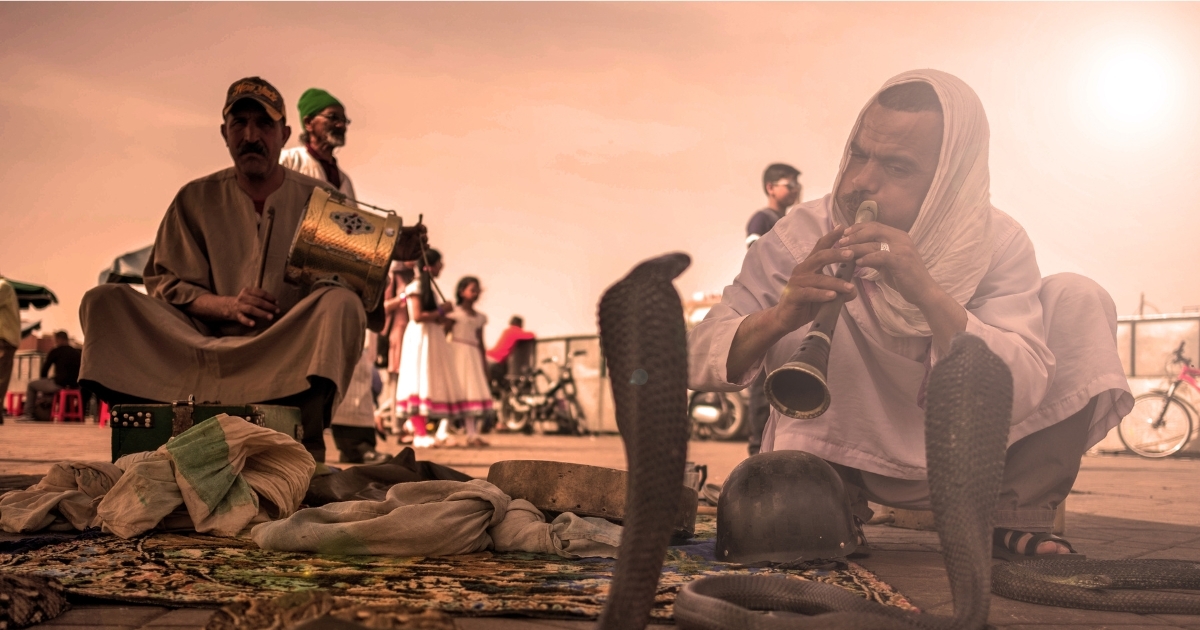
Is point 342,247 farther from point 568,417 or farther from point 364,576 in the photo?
point 568,417

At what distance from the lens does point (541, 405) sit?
1284 centimetres

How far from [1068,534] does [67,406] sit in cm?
1404

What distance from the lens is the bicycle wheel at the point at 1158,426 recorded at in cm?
921

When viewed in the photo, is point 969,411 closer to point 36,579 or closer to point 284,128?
point 36,579

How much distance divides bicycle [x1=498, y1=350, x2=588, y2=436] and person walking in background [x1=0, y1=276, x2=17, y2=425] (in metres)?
5.72

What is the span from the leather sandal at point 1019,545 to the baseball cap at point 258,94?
9.10 ft

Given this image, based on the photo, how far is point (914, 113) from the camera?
2598mm

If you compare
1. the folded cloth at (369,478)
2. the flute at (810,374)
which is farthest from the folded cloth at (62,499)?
the flute at (810,374)

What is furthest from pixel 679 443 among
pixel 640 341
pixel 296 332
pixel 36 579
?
pixel 296 332

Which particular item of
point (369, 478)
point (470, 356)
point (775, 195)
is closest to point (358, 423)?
point (369, 478)

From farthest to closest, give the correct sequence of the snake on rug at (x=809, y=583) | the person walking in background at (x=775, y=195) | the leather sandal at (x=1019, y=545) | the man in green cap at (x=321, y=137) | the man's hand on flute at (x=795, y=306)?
the person walking in background at (x=775, y=195), the man in green cap at (x=321, y=137), the leather sandal at (x=1019, y=545), the man's hand on flute at (x=795, y=306), the snake on rug at (x=809, y=583)

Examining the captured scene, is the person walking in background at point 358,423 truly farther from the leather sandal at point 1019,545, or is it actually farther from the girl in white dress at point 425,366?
the leather sandal at point 1019,545

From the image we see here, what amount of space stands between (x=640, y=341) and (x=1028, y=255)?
180cm

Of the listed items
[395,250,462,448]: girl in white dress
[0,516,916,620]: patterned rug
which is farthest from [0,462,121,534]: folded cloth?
[395,250,462,448]: girl in white dress
